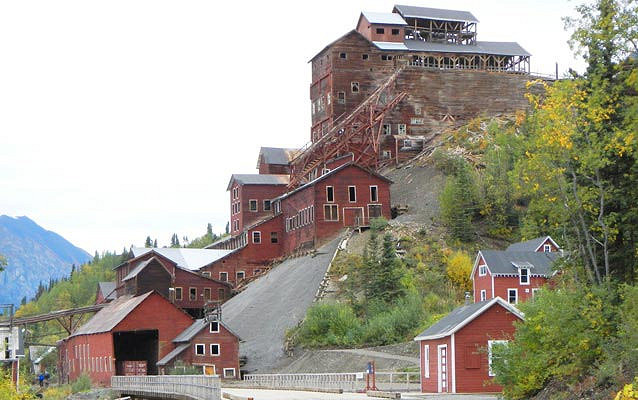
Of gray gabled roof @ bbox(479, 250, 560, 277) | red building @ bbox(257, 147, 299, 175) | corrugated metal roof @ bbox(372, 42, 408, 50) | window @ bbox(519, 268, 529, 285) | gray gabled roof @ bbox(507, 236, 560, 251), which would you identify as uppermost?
corrugated metal roof @ bbox(372, 42, 408, 50)

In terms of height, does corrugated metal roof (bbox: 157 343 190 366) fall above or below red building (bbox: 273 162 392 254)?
below

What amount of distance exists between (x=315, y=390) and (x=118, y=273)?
2233 inches

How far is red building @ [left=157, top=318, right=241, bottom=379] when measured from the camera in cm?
7181

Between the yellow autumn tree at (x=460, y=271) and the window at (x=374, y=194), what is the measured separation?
1382cm

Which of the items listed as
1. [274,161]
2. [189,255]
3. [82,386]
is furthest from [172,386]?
[274,161]

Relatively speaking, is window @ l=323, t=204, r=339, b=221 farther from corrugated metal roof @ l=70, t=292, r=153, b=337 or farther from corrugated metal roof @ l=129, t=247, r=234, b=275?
corrugated metal roof @ l=70, t=292, r=153, b=337

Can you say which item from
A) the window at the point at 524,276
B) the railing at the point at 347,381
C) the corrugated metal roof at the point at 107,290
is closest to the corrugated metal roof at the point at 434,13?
the corrugated metal roof at the point at 107,290

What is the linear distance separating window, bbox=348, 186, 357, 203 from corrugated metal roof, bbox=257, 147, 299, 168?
23.1 meters

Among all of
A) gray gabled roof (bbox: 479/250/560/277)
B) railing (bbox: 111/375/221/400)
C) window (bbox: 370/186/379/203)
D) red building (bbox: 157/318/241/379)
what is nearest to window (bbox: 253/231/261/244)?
window (bbox: 370/186/379/203)

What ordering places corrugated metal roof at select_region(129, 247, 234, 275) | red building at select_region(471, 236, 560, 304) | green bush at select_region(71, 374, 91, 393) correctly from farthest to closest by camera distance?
corrugated metal roof at select_region(129, 247, 234, 275) → green bush at select_region(71, 374, 91, 393) → red building at select_region(471, 236, 560, 304)

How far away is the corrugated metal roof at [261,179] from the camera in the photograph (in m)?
107

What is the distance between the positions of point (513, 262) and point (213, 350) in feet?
68.4

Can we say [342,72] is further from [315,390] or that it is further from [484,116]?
[315,390]

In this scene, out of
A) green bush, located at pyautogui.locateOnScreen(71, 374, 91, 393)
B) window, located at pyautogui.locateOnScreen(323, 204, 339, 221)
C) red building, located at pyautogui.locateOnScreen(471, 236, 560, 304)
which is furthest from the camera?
window, located at pyautogui.locateOnScreen(323, 204, 339, 221)
